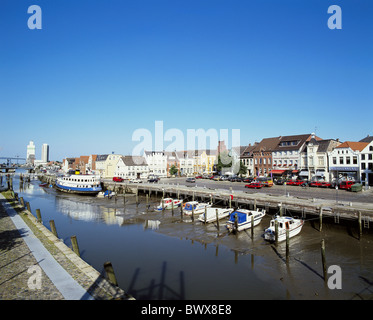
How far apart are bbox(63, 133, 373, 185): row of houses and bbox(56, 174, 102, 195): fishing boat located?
98.8 feet

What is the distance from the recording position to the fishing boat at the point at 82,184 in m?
58.9

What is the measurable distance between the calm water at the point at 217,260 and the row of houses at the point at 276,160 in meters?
31.6

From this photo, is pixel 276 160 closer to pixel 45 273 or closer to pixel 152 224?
pixel 152 224

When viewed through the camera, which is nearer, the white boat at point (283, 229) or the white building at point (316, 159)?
the white boat at point (283, 229)

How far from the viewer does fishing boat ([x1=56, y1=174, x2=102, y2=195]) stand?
58.9m

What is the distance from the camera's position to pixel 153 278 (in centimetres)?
1659

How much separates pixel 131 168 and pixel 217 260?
7906 cm

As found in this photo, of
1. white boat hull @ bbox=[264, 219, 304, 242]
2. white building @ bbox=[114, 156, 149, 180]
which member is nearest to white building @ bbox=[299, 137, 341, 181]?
white boat hull @ bbox=[264, 219, 304, 242]

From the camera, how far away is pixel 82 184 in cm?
6075

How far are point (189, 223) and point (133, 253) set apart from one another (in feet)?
34.0

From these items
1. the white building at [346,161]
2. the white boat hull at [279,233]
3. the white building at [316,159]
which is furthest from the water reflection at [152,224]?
the white building at [346,161]

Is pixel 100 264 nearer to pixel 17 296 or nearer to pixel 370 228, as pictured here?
pixel 17 296

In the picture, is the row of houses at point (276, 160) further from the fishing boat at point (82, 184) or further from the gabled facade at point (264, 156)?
the fishing boat at point (82, 184)
